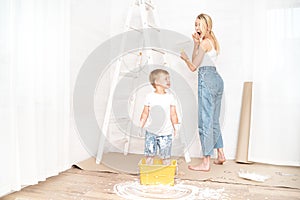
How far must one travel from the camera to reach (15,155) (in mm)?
1612

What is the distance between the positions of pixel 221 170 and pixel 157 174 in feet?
2.10

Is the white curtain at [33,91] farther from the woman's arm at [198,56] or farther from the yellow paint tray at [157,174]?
the woman's arm at [198,56]

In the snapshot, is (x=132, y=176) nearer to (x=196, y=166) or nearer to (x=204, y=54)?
(x=196, y=166)

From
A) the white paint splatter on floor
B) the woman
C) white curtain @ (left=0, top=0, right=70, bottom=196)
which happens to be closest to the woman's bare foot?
the woman

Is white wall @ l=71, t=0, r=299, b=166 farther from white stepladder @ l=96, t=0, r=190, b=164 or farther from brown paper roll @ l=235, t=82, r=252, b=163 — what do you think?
white stepladder @ l=96, t=0, r=190, b=164

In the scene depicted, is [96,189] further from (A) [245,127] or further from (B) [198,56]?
(A) [245,127]

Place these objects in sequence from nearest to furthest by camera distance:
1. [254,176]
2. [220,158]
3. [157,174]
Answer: [157,174]
[254,176]
[220,158]

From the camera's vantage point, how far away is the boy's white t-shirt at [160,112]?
2084 mm

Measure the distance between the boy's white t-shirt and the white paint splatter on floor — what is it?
0.37 meters

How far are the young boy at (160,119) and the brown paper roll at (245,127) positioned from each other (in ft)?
2.53

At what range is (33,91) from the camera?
5.77 feet

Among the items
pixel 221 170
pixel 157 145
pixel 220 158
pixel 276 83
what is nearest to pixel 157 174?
pixel 157 145

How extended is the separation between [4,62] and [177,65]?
5.35ft

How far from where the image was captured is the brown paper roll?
260 cm
